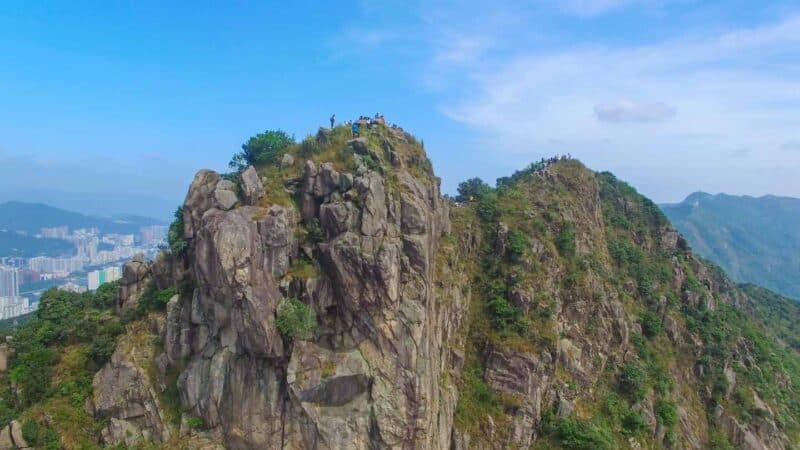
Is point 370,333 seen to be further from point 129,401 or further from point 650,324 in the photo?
point 650,324

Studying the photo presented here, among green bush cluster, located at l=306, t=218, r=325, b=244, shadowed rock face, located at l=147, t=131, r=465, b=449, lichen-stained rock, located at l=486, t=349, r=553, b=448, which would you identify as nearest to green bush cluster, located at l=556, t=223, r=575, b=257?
lichen-stained rock, located at l=486, t=349, r=553, b=448

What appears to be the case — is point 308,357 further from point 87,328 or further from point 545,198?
point 545,198

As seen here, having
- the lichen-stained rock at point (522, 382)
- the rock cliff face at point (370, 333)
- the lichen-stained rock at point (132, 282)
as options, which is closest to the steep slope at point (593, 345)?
the lichen-stained rock at point (522, 382)

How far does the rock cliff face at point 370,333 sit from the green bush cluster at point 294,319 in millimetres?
A: 492

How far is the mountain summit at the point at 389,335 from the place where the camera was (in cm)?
3434

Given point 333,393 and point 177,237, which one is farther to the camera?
point 177,237

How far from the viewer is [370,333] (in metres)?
35.8

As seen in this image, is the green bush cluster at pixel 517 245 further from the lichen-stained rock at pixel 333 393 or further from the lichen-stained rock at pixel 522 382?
the lichen-stained rock at pixel 333 393

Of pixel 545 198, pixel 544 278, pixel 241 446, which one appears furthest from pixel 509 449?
pixel 545 198

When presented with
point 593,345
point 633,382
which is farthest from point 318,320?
point 633,382

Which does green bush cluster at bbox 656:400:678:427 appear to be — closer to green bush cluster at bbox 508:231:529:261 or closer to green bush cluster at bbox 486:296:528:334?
green bush cluster at bbox 486:296:528:334

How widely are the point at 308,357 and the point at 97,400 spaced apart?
16.9m

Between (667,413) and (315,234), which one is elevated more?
(315,234)

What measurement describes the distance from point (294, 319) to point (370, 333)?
19.7 feet
